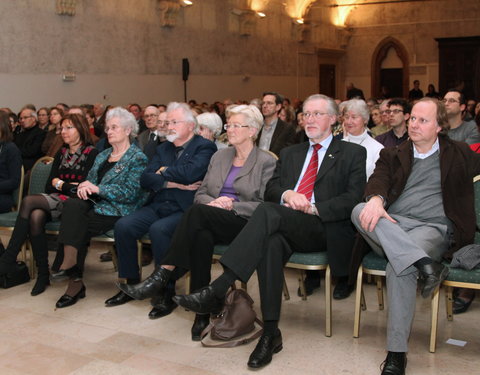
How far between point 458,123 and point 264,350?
10.8ft

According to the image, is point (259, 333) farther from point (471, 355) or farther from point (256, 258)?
point (471, 355)

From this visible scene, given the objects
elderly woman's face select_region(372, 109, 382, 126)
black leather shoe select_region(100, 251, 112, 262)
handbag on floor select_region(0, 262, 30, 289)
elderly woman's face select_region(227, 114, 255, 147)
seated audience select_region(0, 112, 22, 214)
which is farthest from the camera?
elderly woman's face select_region(372, 109, 382, 126)

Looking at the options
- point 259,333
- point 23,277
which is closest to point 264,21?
point 23,277

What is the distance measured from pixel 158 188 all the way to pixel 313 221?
125 cm

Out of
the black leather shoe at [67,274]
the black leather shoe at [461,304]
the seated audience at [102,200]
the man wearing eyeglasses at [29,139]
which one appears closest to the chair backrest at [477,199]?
the black leather shoe at [461,304]

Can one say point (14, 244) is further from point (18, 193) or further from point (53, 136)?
point (53, 136)

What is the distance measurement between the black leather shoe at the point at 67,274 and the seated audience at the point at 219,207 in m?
0.75

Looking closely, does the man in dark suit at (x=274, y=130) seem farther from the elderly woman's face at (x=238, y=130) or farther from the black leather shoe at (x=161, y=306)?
the black leather shoe at (x=161, y=306)

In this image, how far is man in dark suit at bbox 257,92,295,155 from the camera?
20.0ft

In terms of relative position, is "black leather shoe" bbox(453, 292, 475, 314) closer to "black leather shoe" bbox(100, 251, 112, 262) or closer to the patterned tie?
the patterned tie

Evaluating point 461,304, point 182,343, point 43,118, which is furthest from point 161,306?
point 43,118

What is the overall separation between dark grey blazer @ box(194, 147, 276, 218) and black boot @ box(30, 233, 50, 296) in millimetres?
1200

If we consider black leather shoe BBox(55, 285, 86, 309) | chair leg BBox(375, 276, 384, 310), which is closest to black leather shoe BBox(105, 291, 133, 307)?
black leather shoe BBox(55, 285, 86, 309)

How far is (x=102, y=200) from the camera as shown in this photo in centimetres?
443
